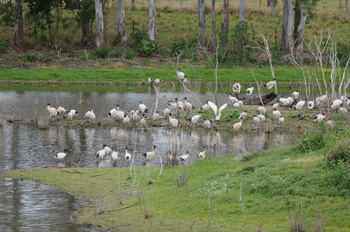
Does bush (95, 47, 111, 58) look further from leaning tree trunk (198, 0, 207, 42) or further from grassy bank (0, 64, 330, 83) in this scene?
leaning tree trunk (198, 0, 207, 42)

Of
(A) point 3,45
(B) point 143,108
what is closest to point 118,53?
(A) point 3,45

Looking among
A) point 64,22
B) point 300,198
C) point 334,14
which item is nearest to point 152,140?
point 300,198

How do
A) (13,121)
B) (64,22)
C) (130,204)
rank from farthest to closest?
(64,22), (13,121), (130,204)

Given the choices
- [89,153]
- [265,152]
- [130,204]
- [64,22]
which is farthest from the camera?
[64,22]

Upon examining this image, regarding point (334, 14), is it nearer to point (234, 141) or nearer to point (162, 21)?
point (162, 21)

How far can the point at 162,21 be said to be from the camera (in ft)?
193

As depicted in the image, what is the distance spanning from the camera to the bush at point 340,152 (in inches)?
405

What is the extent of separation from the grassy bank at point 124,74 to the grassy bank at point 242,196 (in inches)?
1001

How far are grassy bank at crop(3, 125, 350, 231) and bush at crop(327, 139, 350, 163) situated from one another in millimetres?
125

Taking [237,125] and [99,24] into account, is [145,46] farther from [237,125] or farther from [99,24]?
[237,125]

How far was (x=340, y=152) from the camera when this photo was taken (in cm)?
1034

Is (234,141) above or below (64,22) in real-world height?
below

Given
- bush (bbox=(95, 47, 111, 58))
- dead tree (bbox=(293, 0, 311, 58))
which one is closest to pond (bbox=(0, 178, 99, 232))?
dead tree (bbox=(293, 0, 311, 58))

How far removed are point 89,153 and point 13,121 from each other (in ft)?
22.4
